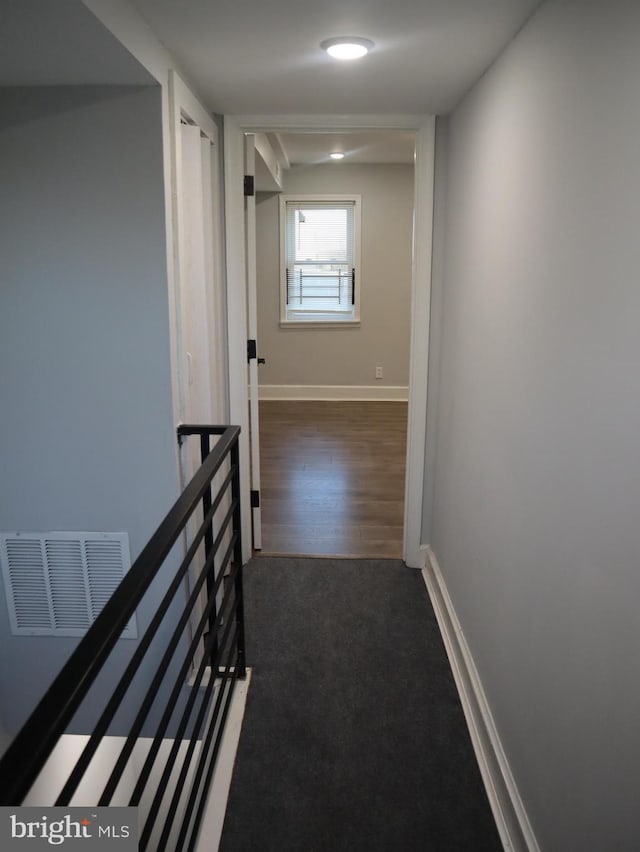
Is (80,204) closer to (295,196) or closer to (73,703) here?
(73,703)

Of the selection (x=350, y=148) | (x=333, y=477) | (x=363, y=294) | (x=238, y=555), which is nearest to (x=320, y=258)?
(x=363, y=294)

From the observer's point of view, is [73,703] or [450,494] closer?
[73,703]

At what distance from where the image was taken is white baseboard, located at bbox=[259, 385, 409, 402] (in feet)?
23.1

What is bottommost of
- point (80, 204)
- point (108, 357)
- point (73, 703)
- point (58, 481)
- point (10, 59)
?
point (58, 481)

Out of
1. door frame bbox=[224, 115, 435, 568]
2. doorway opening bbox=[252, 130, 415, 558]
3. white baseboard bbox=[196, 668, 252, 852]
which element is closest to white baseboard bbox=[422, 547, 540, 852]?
door frame bbox=[224, 115, 435, 568]

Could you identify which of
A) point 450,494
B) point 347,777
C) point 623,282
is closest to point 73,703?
point 623,282

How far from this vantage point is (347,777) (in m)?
1.96

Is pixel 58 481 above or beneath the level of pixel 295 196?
beneath

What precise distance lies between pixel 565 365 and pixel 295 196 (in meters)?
5.73

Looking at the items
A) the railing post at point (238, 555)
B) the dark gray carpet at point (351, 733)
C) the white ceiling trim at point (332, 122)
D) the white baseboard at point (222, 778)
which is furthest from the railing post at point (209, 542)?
the white ceiling trim at point (332, 122)

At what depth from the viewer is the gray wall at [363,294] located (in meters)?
6.62

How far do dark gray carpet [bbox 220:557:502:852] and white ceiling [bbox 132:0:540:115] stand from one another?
2211mm

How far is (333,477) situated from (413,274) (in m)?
2.01

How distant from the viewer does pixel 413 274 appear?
10.1 feet
